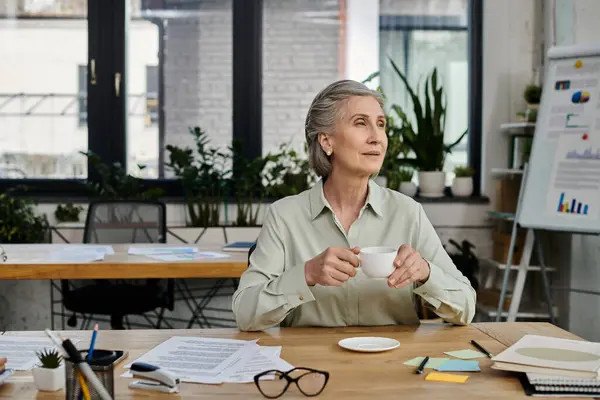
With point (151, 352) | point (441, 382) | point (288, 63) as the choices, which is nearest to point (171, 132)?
point (288, 63)

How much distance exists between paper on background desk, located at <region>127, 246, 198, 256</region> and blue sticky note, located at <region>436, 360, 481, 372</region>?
2.28 m

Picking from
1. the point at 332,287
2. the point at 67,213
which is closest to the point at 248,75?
the point at 67,213

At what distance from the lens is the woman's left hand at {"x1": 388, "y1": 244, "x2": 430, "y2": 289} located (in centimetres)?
184

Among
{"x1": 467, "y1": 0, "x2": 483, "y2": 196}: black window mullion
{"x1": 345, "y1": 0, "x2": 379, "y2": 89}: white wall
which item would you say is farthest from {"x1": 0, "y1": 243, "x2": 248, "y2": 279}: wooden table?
{"x1": 467, "y1": 0, "x2": 483, "y2": 196}: black window mullion

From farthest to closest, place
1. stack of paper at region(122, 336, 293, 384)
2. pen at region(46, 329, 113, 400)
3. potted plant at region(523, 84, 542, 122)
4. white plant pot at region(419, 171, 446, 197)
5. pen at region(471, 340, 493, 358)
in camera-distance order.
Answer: white plant pot at region(419, 171, 446, 197) → potted plant at region(523, 84, 542, 122) → pen at region(471, 340, 493, 358) → stack of paper at region(122, 336, 293, 384) → pen at region(46, 329, 113, 400)

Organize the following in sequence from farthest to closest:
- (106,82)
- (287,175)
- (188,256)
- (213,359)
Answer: (106,82)
(287,175)
(188,256)
(213,359)

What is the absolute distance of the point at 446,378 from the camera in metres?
1.55

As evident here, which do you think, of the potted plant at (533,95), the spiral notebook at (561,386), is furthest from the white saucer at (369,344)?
the potted plant at (533,95)

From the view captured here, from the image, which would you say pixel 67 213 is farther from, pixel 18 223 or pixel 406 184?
pixel 406 184

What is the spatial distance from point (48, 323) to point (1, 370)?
3.59m

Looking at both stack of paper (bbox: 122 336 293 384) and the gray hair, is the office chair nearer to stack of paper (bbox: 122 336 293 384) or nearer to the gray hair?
the gray hair

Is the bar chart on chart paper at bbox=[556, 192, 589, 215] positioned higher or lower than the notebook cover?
higher

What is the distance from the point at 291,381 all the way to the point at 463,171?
378 cm

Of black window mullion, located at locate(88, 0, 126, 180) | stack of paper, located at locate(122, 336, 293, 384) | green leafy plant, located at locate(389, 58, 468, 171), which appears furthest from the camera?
black window mullion, located at locate(88, 0, 126, 180)
